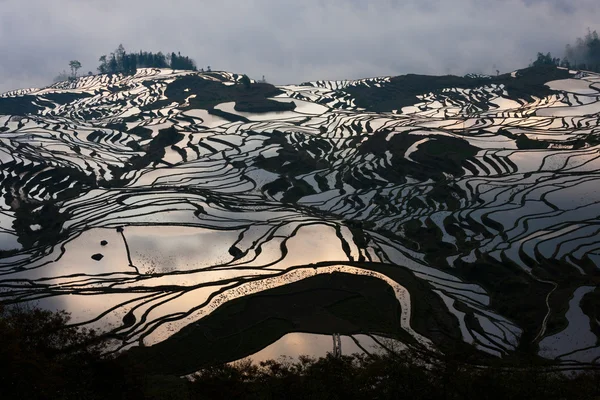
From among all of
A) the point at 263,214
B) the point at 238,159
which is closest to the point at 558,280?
the point at 263,214

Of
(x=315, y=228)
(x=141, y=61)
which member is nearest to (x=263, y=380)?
(x=315, y=228)

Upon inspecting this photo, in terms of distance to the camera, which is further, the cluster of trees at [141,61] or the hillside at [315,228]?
the cluster of trees at [141,61]

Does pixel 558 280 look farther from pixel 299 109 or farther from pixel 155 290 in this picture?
pixel 299 109

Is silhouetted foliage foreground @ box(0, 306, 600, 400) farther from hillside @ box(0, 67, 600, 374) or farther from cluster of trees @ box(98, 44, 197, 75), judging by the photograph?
cluster of trees @ box(98, 44, 197, 75)

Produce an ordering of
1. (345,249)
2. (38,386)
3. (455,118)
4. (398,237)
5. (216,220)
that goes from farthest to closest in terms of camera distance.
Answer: (455,118), (216,220), (398,237), (345,249), (38,386)

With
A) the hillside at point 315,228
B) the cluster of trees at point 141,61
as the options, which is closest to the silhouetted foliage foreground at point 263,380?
the hillside at point 315,228

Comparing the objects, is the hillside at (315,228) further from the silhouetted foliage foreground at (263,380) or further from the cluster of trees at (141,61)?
the cluster of trees at (141,61)

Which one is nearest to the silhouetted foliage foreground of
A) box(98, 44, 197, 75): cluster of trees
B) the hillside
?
the hillside
